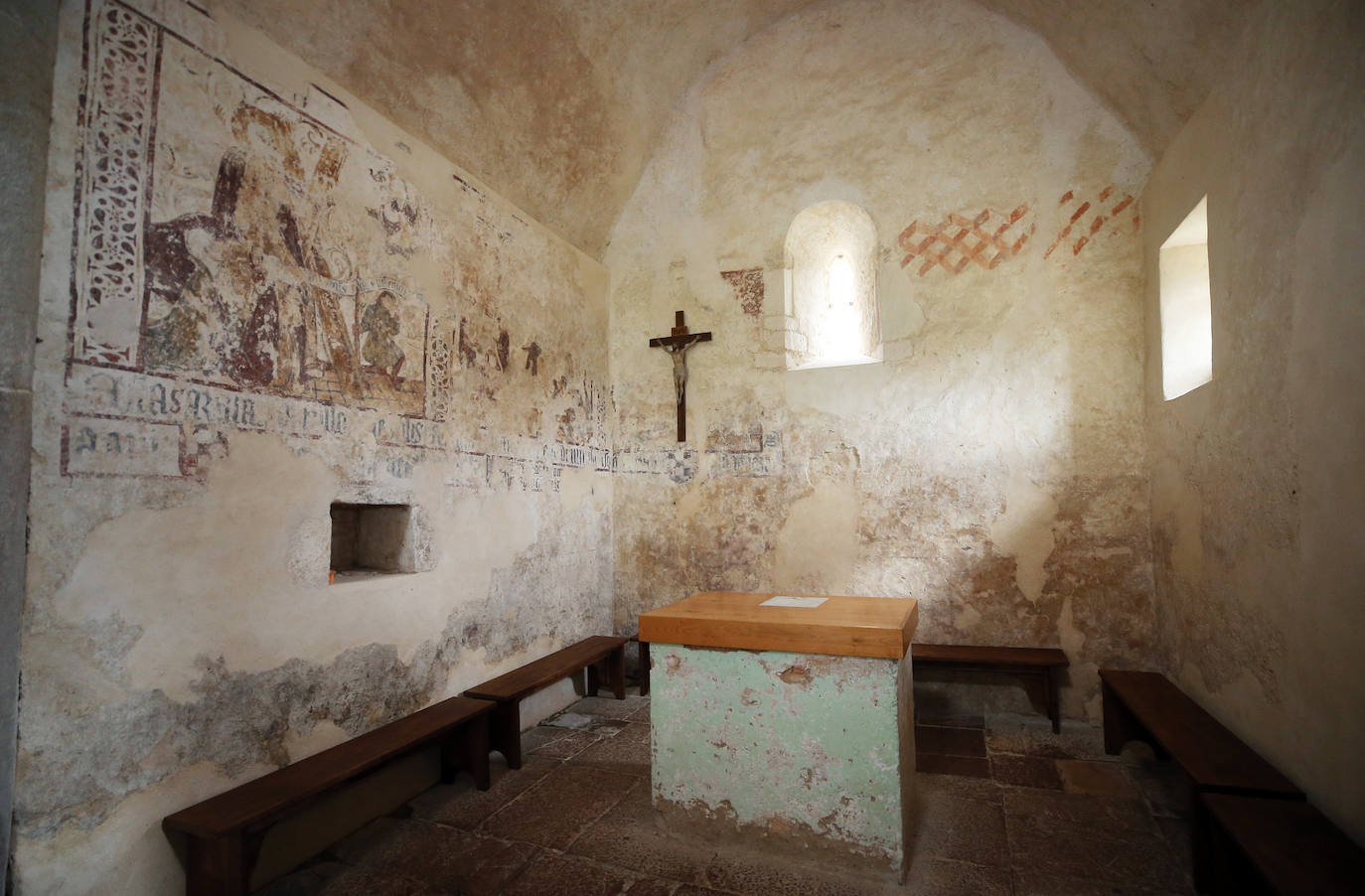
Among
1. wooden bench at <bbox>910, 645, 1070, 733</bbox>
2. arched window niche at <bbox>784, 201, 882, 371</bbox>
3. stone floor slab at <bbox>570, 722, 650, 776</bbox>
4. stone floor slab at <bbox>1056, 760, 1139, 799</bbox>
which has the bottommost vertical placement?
stone floor slab at <bbox>570, 722, 650, 776</bbox>

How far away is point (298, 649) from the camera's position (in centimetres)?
337

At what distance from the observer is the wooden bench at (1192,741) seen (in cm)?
274

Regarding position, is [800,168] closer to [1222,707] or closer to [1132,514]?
[1132,514]

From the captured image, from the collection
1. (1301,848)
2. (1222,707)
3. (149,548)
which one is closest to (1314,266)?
(1301,848)

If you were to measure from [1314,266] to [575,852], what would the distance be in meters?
3.86

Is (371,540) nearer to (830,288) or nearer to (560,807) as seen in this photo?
(560,807)

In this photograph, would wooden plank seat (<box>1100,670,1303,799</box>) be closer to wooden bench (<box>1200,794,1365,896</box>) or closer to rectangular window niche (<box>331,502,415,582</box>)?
wooden bench (<box>1200,794,1365,896</box>)

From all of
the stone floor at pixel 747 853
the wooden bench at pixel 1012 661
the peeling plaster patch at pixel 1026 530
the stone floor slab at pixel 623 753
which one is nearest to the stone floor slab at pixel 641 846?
the stone floor at pixel 747 853

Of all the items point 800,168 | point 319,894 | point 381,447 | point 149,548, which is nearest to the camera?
point 149,548

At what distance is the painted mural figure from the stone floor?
2417 mm

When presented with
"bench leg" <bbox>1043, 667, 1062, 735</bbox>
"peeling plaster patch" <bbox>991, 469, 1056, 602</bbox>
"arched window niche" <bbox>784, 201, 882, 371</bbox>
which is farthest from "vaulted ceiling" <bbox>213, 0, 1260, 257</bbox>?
"bench leg" <bbox>1043, 667, 1062, 735</bbox>

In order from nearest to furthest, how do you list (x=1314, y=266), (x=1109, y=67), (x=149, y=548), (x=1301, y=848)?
1. (x=1301, y=848)
2. (x=1314, y=266)
3. (x=149, y=548)
4. (x=1109, y=67)

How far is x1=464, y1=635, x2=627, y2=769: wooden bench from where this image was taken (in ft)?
14.0

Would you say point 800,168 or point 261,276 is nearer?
point 261,276
